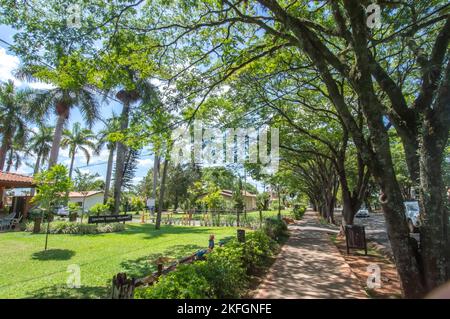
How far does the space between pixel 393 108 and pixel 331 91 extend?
3.46 feet

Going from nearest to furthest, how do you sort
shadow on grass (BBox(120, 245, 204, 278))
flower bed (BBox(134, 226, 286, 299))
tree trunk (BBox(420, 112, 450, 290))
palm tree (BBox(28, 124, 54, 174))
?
flower bed (BBox(134, 226, 286, 299)) → tree trunk (BBox(420, 112, 450, 290)) → shadow on grass (BBox(120, 245, 204, 278)) → palm tree (BBox(28, 124, 54, 174))

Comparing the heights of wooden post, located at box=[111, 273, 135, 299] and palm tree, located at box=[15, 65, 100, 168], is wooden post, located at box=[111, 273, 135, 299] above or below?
below

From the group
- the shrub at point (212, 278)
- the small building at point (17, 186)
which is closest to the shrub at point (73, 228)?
the small building at point (17, 186)

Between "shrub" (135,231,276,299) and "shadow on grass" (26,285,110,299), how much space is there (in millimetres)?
1898

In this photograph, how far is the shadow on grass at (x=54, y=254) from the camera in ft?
29.4

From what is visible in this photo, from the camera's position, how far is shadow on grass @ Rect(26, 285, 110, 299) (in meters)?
5.23

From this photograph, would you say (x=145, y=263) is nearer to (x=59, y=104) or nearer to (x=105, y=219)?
(x=105, y=219)

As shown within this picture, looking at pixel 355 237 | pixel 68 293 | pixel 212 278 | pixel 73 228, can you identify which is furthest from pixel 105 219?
pixel 212 278

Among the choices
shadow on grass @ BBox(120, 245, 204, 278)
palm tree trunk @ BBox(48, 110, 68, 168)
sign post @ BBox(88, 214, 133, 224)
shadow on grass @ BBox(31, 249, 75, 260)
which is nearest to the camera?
shadow on grass @ BBox(120, 245, 204, 278)

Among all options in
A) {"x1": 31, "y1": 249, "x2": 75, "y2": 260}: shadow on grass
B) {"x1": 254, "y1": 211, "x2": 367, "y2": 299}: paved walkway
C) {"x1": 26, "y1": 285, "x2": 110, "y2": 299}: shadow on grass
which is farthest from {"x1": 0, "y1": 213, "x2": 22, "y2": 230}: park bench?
{"x1": 254, "y1": 211, "x2": 367, "y2": 299}: paved walkway

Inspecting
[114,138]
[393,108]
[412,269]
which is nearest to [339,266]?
[412,269]

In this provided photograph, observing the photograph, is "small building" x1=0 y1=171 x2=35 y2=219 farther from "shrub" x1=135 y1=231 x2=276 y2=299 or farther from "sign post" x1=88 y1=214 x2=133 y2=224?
"shrub" x1=135 y1=231 x2=276 y2=299

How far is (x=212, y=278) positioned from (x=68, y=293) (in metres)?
3.15

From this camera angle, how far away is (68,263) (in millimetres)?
8328
